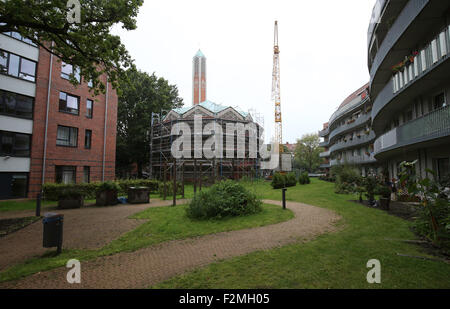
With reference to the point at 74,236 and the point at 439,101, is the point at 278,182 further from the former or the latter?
the point at 74,236

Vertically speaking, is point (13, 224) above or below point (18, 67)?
below

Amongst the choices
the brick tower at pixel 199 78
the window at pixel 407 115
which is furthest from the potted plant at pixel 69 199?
the brick tower at pixel 199 78

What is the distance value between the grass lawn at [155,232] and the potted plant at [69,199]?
5264 millimetres

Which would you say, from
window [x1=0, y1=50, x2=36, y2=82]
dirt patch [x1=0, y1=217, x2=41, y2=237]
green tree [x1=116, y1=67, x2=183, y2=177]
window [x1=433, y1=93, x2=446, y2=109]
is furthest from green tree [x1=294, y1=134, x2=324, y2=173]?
dirt patch [x1=0, y1=217, x2=41, y2=237]

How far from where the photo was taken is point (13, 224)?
8.62 m

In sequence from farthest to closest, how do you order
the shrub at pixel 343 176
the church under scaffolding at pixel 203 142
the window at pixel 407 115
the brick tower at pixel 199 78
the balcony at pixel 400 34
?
the brick tower at pixel 199 78
the church under scaffolding at pixel 203 142
the shrub at pixel 343 176
the window at pixel 407 115
the balcony at pixel 400 34

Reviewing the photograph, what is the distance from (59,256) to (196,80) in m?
69.1

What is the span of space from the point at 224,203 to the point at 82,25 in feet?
30.6

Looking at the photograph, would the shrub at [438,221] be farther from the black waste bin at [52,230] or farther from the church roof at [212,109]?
the church roof at [212,109]

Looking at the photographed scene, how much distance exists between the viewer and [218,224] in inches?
307

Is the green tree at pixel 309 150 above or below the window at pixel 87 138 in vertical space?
above

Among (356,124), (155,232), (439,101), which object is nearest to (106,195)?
(155,232)

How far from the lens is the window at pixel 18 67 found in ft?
53.3
